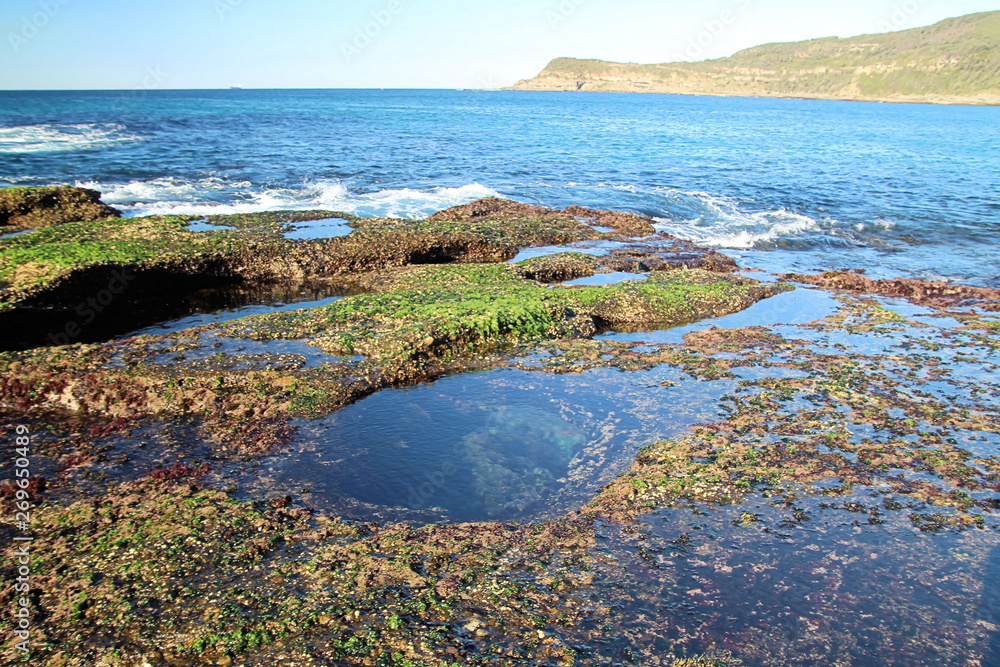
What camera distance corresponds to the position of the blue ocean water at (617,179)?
2242 centimetres

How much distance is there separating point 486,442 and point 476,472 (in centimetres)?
69

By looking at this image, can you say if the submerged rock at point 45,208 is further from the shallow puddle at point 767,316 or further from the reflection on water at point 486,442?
the shallow puddle at point 767,316

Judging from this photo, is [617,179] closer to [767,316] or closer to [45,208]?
[767,316]

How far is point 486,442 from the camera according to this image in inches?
319

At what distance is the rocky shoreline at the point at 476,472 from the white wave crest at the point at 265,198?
8616 mm

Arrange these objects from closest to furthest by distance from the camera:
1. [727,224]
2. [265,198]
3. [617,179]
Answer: [727,224] → [265,198] → [617,179]

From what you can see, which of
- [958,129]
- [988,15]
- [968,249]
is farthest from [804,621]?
[988,15]

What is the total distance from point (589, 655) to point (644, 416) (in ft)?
14.7

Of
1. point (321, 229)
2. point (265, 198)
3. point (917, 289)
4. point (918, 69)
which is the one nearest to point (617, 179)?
point (265, 198)

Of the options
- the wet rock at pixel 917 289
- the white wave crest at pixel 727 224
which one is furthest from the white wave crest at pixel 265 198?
the wet rock at pixel 917 289

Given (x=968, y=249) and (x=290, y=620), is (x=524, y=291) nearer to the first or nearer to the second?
(x=290, y=620)

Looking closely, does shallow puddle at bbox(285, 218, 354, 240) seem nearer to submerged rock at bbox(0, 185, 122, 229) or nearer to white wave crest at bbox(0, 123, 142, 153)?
submerged rock at bbox(0, 185, 122, 229)

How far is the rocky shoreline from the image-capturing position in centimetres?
501

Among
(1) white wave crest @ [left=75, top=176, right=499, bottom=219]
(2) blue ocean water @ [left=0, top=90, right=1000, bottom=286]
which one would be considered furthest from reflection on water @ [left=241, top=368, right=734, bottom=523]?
(1) white wave crest @ [left=75, top=176, right=499, bottom=219]
